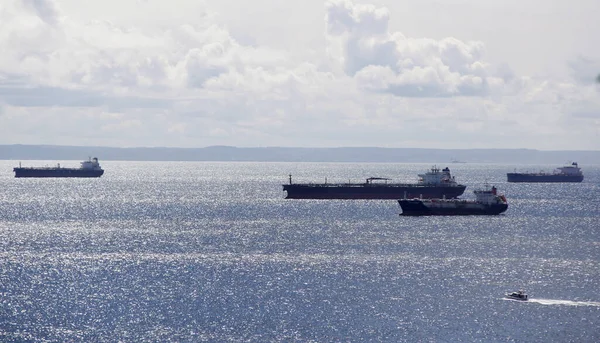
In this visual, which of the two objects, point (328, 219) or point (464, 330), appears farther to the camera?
point (328, 219)

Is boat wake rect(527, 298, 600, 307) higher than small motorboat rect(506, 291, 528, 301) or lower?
lower

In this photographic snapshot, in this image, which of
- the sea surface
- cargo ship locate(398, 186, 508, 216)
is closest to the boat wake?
the sea surface

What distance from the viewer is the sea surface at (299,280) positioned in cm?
6550

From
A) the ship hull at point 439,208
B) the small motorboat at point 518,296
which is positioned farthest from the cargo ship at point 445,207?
the small motorboat at point 518,296

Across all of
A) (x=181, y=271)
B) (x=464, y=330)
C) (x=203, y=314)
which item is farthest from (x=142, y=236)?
(x=464, y=330)

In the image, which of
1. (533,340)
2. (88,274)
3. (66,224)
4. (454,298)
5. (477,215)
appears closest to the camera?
(533,340)

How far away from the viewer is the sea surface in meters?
65.5

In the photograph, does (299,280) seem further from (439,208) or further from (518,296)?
(439,208)

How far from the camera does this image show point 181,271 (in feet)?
304

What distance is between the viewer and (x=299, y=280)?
Answer: 8650 cm

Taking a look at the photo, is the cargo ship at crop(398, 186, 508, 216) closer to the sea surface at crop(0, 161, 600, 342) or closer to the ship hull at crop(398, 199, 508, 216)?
the ship hull at crop(398, 199, 508, 216)

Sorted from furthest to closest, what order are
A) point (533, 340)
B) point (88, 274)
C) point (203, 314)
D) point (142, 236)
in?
Result: point (142, 236) → point (88, 274) → point (203, 314) → point (533, 340)

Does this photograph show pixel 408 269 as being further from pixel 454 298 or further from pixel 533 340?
pixel 533 340

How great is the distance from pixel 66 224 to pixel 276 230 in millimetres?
37162
